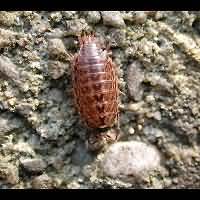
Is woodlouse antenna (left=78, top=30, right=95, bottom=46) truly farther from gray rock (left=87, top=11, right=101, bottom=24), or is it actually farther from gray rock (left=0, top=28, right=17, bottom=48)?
gray rock (left=0, top=28, right=17, bottom=48)

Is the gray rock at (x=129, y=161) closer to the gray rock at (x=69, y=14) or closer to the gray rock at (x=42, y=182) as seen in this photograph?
the gray rock at (x=42, y=182)

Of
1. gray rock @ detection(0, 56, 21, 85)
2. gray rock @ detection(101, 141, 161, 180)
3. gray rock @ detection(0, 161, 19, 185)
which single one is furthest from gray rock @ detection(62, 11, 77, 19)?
gray rock @ detection(0, 161, 19, 185)

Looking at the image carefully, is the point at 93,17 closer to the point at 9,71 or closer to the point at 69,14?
the point at 69,14

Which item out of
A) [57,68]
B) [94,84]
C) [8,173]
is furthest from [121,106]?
[8,173]

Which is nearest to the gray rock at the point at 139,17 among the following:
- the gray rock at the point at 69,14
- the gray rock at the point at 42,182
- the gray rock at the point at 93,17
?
the gray rock at the point at 93,17

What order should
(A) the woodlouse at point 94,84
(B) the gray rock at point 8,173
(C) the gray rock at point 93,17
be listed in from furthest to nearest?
(C) the gray rock at point 93,17, (B) the gray rock at point 8,173, (A) the woodlouse at point 94,84

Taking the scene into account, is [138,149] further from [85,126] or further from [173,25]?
[173,25]

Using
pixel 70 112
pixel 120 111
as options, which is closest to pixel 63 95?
pixel 70 112
